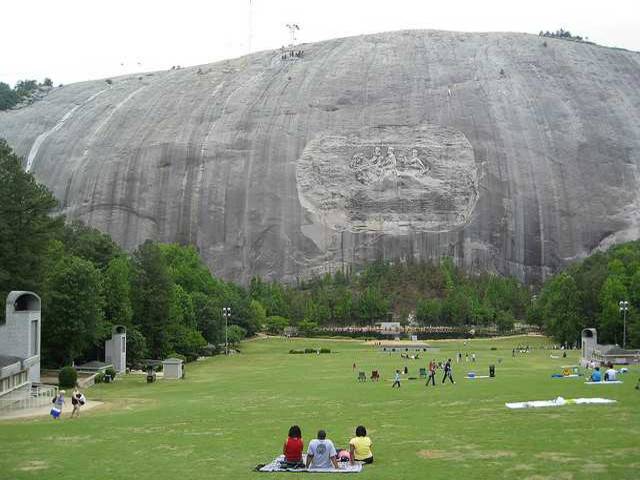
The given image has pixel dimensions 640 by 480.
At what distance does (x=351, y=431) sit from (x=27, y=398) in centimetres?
1484

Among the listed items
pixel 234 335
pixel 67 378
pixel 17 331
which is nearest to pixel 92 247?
pixel 234 335

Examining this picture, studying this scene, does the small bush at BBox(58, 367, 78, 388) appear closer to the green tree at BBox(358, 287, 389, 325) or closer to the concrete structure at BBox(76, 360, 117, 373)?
the concrete structure at BBox(76, 360, 117, 373)

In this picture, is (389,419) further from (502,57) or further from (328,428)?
(502,57)

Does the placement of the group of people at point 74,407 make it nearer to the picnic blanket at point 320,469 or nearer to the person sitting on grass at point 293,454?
the picnic blanket at point 320,469

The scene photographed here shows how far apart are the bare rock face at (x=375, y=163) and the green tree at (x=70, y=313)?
60.1m

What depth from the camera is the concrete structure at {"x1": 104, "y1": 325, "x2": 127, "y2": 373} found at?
4272 cm

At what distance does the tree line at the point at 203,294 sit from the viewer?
3628 cm

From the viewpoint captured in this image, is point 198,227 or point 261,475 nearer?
point 261,475

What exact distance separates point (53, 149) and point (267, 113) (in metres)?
33.1

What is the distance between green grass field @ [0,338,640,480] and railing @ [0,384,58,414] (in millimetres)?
2412

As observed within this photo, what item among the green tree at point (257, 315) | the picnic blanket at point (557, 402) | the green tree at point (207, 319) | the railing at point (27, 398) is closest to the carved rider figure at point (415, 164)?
the green tree at point (257, 315)

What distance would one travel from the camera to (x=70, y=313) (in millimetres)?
40438

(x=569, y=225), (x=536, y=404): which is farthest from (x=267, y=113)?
(x=536, y=404)

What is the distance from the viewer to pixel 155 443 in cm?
1700
